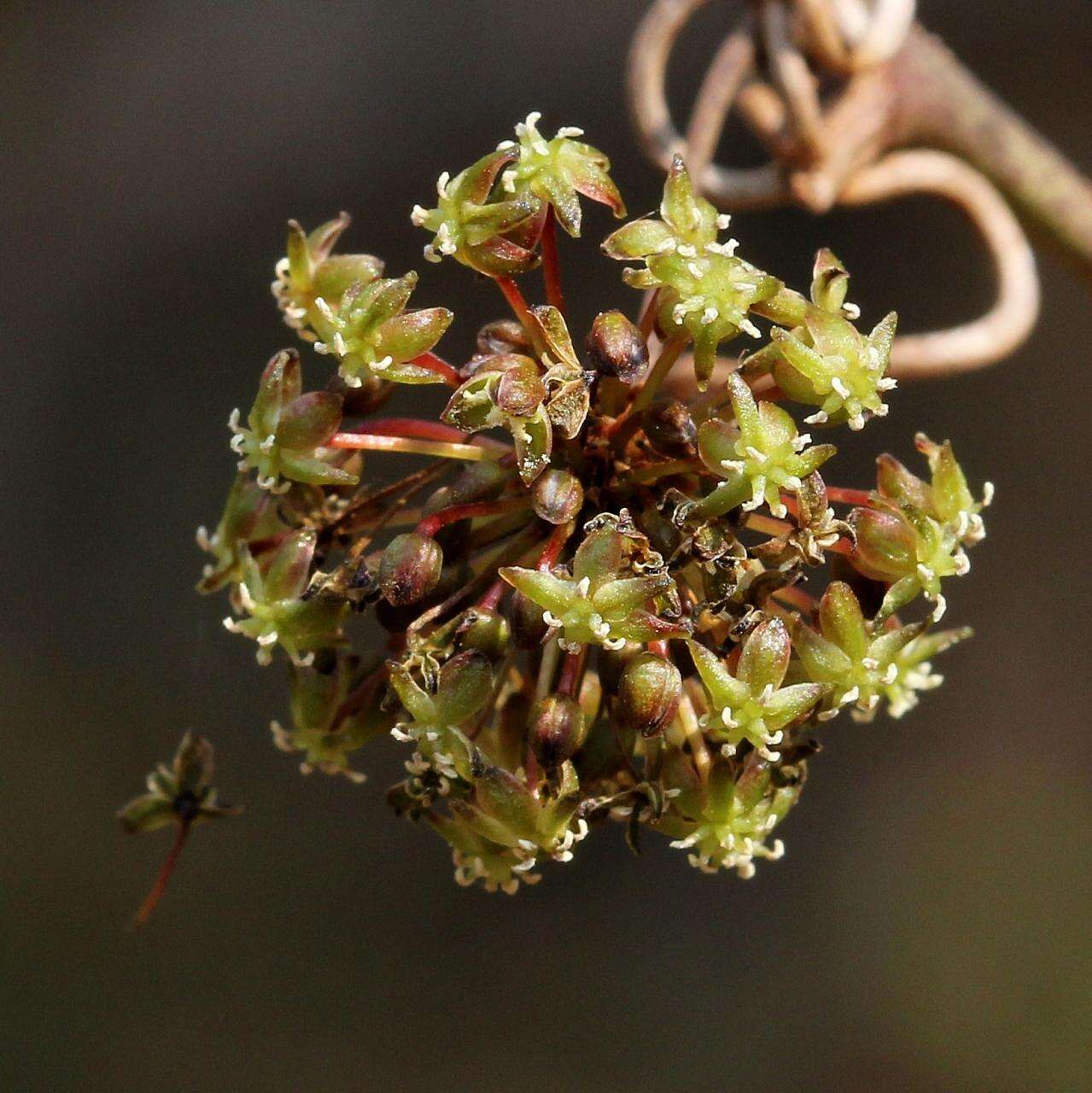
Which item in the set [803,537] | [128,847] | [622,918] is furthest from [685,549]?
[128,847]

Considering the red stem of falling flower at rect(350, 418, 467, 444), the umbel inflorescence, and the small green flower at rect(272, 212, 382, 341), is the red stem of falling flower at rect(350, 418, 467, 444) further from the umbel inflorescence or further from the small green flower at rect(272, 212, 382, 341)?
the small green flower at rect(272, 212, 382, 341)

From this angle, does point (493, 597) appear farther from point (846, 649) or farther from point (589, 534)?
point (846, 649)

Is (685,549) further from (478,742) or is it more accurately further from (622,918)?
(622,918)

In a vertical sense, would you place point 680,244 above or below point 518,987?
above

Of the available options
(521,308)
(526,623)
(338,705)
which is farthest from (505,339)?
(338,705)

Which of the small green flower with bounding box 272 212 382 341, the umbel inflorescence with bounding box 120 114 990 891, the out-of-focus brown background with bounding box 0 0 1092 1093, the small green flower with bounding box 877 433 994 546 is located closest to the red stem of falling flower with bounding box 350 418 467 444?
the umbel inflorescence with bounding box 120 114 990 891
